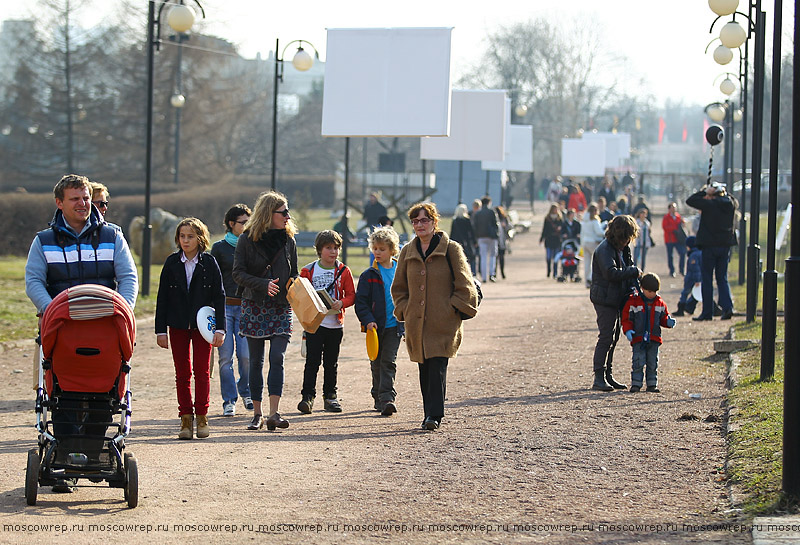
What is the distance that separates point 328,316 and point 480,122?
17.0m

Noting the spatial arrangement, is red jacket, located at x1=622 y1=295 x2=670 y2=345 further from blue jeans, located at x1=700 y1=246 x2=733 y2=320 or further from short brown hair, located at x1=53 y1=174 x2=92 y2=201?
short brown hair, located at x1=53 y1=174 x2=92 y2=201

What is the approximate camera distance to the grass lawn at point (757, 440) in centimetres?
Result: 682

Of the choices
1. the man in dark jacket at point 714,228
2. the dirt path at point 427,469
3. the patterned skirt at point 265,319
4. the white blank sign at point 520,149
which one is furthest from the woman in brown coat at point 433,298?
the white blank sign at point 520,149

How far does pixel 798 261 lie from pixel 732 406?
3416mm

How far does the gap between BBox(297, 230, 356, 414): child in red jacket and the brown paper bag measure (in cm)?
37

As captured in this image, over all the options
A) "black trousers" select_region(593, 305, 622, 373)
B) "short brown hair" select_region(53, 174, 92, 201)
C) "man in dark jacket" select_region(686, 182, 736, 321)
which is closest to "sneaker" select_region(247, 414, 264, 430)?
"short brown hair" select_region(53, 174, 92, 201)

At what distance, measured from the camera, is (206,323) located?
28.3 feet

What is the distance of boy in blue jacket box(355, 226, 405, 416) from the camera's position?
402 inches

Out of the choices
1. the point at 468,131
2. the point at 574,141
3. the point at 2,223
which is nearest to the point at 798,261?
the point at 468,131

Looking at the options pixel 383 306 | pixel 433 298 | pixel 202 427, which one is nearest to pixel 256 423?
pixel 202 427

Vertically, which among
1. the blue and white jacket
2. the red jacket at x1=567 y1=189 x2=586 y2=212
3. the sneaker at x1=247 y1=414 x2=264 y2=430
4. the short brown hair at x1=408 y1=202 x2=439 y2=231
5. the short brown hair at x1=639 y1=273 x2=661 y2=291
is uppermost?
the red jacket at x1=567 y1=189 x2=586 y2=212

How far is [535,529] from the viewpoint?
635 cm

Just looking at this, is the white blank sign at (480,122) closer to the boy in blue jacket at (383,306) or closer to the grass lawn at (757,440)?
the grass lawn at (757,440)

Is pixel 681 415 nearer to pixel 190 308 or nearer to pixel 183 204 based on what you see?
pixel 190 308
